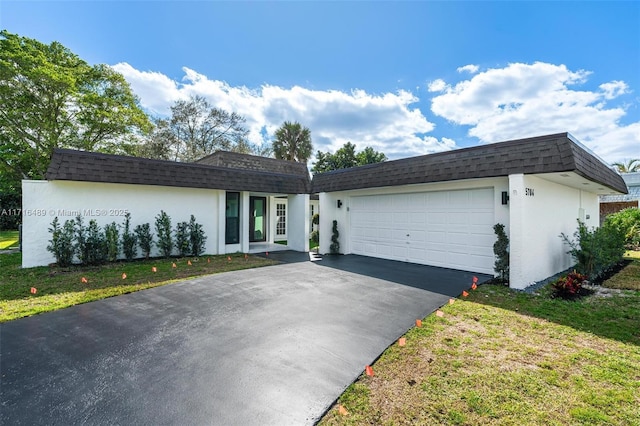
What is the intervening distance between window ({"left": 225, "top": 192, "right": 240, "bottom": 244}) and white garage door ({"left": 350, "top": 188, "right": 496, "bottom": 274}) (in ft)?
15.5

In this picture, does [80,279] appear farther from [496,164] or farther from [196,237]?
[496,164]

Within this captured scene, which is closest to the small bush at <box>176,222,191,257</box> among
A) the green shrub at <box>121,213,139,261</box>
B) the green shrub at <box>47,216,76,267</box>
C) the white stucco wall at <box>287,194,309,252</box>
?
the green shrub at <box>121,213,139,261</box>

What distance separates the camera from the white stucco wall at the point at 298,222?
1201 centimetres

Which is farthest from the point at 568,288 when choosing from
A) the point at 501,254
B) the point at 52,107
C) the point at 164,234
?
the point at 52,107

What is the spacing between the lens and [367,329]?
389 centimetres

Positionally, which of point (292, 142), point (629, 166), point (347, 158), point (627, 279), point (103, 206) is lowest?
point (627, 279)

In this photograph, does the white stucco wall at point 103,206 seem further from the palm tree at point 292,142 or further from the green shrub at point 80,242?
the palm tree at point 292,142

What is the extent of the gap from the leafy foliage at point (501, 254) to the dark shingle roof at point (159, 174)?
7.40 metres

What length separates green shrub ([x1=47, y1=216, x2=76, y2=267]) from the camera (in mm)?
7637

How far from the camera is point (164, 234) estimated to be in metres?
9.46

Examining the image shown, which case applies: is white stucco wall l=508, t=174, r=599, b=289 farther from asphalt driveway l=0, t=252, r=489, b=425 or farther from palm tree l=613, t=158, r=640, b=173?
palm tree l=613, t=158, r=640, b=173

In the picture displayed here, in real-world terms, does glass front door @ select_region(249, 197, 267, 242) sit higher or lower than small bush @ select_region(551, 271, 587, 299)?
higher

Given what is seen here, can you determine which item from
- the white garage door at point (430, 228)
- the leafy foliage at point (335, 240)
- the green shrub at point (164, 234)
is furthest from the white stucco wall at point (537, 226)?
the green shrub at point (164, 234)

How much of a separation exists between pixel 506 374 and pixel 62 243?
10128 millimetres
